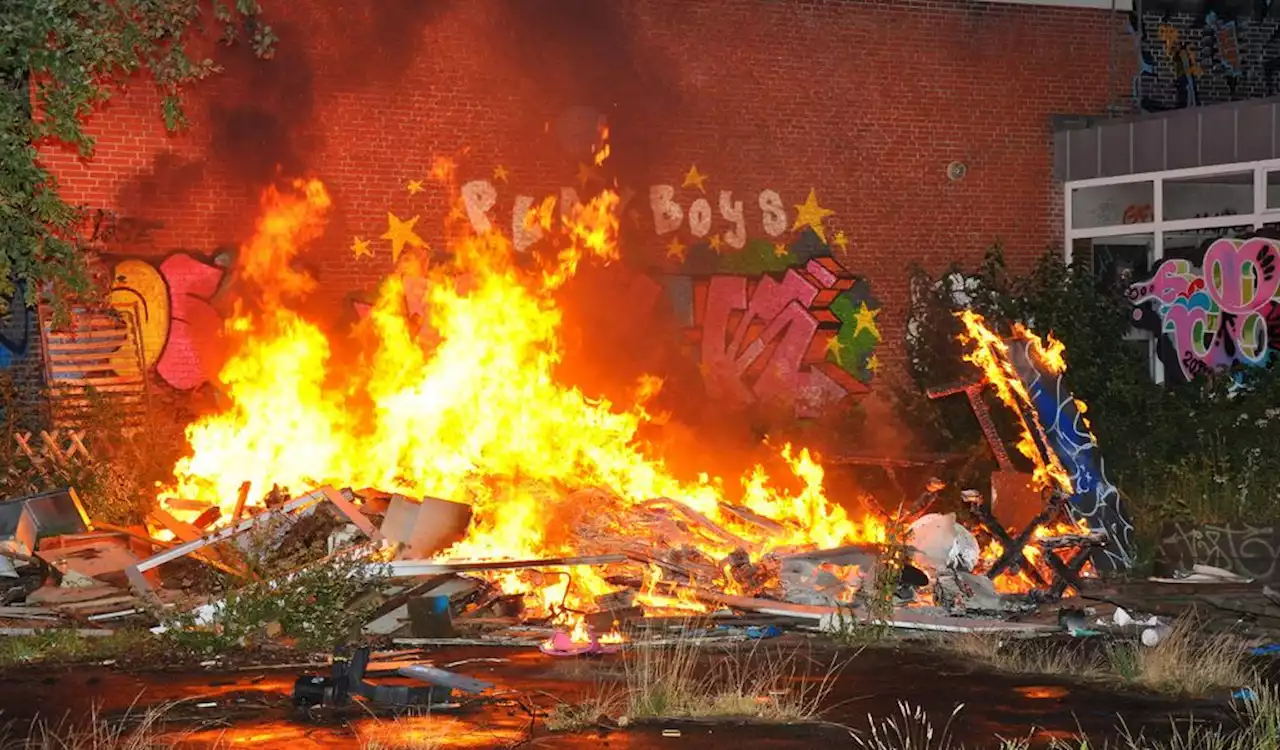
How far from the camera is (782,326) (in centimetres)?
1927

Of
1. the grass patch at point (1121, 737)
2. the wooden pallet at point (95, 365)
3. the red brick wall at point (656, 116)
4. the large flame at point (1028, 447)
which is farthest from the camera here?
the red brick wall at point (656, 116)

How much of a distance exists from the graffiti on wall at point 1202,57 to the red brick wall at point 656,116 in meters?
0.66

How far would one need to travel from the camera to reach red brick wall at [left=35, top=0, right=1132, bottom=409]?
16.5 m

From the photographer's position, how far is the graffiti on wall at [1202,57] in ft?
70.4

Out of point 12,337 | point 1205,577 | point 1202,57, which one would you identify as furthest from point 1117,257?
point 12,337

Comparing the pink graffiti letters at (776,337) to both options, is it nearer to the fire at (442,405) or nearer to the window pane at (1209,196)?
the fire at (442,405)

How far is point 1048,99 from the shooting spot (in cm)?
2080

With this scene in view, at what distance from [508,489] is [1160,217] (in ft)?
31.0

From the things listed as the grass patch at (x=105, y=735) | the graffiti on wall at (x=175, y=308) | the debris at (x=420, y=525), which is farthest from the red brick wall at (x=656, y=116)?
the grass patch at (x=105, y=735)

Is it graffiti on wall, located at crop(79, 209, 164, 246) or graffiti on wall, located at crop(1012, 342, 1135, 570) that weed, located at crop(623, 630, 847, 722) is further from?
graffiti on wall, located at crop(79, 209, 164, 246)

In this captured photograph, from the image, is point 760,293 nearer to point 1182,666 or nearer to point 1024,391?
point 1024,391

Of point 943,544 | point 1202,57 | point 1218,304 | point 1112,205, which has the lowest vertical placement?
point 943,544

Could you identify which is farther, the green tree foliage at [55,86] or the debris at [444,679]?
the debris at [444,679]

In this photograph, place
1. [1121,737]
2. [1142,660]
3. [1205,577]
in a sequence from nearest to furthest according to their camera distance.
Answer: [1121,737] → [1142,660] → [1205,577]
